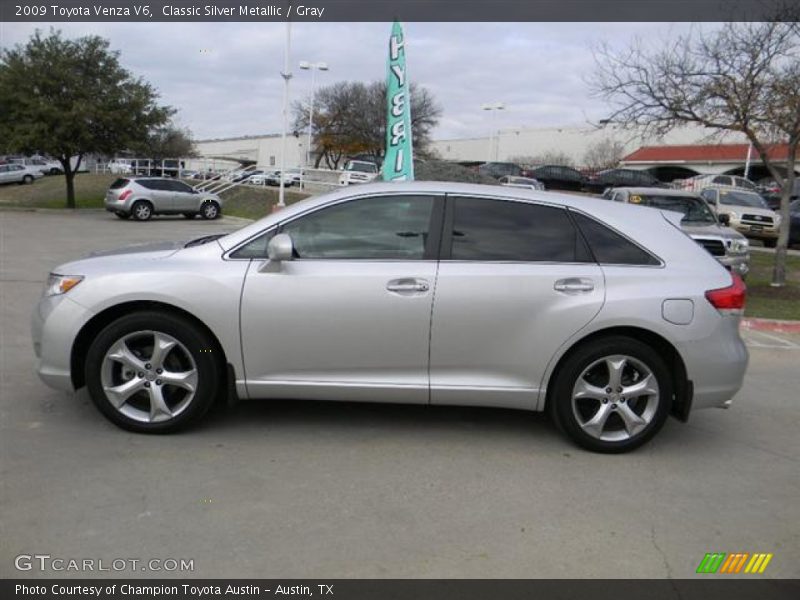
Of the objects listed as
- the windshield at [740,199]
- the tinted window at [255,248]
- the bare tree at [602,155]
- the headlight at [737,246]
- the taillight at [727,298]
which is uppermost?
the bare tree at [602,155]

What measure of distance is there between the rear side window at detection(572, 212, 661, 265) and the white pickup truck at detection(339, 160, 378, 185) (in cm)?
2611

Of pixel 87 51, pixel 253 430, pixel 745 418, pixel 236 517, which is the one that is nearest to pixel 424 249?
pixel 253 430

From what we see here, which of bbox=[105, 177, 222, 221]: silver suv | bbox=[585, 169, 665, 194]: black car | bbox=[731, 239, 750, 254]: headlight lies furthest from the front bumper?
bbox=[585, 169, 665, 194]: black car

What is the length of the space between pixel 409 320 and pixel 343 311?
0.40 meters

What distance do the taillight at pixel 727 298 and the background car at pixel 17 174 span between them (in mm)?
47933

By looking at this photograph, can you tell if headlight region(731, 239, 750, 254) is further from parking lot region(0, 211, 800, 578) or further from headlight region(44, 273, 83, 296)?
headlight region(44, 273, 83, 296)

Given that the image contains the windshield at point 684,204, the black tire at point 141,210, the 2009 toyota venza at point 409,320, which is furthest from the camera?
the black tire at point 141,210

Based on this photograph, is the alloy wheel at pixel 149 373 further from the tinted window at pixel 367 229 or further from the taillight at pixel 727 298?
the taillight at pixel 727 298

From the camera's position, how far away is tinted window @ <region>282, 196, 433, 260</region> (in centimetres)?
430

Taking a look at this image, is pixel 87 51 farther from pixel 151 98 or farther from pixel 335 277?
pixel 335 277

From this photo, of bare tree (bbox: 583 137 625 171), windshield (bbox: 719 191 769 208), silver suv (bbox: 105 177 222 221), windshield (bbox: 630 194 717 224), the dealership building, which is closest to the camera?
windshield (bbox: 630 194 717 224)

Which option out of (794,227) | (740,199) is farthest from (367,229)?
(740,199)

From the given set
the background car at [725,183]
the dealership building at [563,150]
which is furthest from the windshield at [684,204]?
the background car at [725,183]

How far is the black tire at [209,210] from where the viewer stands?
84.9ft
